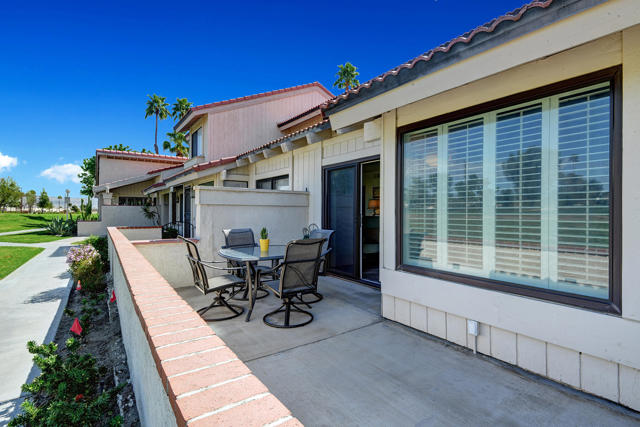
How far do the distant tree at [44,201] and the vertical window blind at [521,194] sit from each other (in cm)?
6947

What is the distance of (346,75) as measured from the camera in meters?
24.3

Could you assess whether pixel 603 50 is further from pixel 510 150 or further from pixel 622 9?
pixel 510 150

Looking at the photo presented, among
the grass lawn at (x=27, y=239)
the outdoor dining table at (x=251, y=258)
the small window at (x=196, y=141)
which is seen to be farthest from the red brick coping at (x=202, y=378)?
the grass lawn at (x=27, y=239)

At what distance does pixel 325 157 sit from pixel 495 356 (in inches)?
190

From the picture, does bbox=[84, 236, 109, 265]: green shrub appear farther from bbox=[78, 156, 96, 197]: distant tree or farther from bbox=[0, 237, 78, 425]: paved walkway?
bbox=[78, 156, 96, 197]: distant tree

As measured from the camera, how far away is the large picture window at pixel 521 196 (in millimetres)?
2436

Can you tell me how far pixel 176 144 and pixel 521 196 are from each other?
36288 mm

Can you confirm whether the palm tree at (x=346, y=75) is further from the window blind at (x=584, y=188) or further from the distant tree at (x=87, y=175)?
the distant tree at (x=87, y=175)

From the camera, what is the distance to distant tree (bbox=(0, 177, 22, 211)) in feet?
140

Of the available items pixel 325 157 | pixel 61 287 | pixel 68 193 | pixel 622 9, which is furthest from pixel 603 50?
pixel 68 193

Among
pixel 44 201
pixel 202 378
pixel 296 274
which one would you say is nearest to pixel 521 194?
pixel 296 274

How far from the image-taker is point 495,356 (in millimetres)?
3031

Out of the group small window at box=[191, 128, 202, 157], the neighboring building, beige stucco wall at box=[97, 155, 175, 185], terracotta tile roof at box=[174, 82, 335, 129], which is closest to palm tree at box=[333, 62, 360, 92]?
terracotta tile roof at box=[174, 82, 335, 129]

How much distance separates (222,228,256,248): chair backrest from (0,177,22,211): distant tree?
55843 mm
